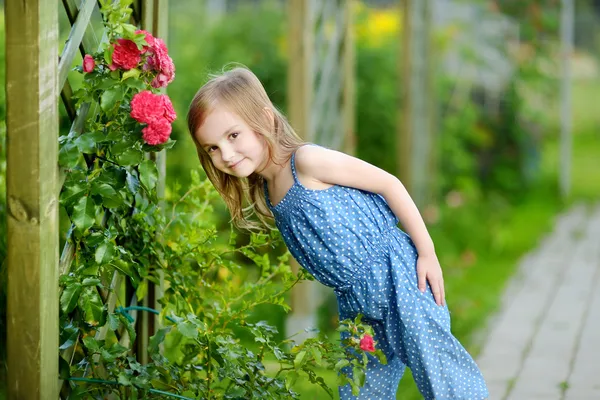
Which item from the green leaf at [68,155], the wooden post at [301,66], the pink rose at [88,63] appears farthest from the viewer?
the wooden post at [301,66]

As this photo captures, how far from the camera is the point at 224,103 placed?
2420 millimetres

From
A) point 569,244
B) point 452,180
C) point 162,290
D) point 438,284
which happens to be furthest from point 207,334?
point 452,180

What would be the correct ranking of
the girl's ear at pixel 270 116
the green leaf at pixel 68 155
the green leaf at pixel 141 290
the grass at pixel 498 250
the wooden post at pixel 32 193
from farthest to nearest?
the grass at pixel 498 250
the green leaf at pixel 141 290
the girl's ear at pixel 270 116
the green leaf at pixel 68 155
the wooden post at pixel 32 193

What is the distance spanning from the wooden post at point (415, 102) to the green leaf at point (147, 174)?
411 cm

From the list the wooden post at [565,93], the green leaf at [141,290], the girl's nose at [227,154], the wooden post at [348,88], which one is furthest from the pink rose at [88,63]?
the wooden post at [565,93]

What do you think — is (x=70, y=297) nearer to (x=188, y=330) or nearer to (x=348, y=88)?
(x=188, y=330)

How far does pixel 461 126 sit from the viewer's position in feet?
26.4

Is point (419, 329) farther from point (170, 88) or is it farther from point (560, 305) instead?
point (170, 88)

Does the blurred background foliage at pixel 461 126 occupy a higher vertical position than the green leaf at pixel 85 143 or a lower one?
higher

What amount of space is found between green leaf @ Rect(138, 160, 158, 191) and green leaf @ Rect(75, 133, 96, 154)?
0.47ft

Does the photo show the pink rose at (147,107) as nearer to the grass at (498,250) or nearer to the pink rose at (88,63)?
the pink rose at (88,63)

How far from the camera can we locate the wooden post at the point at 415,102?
6.39 metres

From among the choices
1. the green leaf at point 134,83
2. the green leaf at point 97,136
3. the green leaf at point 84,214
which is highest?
the green leaf at point 134,83

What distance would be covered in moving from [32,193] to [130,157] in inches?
11.5
